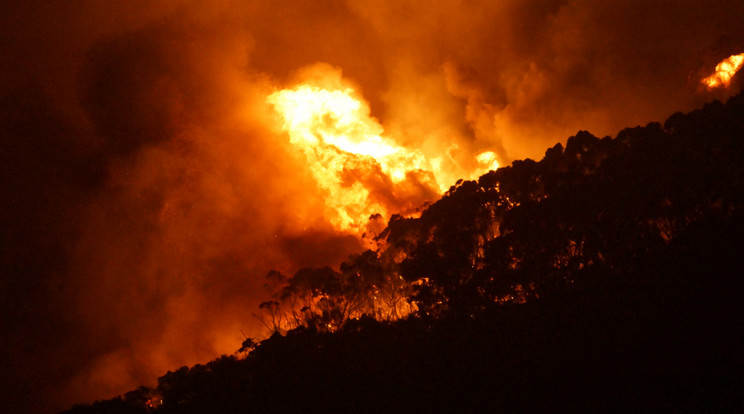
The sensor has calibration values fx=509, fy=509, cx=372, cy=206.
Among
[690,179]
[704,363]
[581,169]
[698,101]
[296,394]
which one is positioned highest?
[698,101]

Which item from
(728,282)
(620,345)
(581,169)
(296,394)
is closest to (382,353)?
(296,394)

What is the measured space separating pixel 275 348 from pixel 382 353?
5.69 metres

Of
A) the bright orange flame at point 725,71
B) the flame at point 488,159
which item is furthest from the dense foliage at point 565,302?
the flame at point 488,159

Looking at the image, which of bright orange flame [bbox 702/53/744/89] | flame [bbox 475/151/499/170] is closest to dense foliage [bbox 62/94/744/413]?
bright orange flame [bbox 702/53/744/89]

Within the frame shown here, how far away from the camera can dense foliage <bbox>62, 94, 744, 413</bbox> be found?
1641 centimetres

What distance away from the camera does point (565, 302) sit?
19.9m

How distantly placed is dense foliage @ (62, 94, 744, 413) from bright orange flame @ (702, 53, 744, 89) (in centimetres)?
2493

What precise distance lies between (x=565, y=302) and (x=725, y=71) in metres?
32.2

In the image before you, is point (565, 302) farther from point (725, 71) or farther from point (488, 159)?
point (488, 159)

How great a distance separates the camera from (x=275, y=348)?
24703 mm

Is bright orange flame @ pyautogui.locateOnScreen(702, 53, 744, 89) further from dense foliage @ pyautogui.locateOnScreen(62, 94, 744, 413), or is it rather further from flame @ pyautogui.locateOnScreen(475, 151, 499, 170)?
dense foliage @ pyautogui.locateOnScreen(62, 94, 744, 413)

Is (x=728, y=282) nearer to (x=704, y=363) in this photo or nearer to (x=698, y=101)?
(x=704, y=363)

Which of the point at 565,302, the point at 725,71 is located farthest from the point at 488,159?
the point at 565,302

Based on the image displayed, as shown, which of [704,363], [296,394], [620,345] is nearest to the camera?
[704,363]
